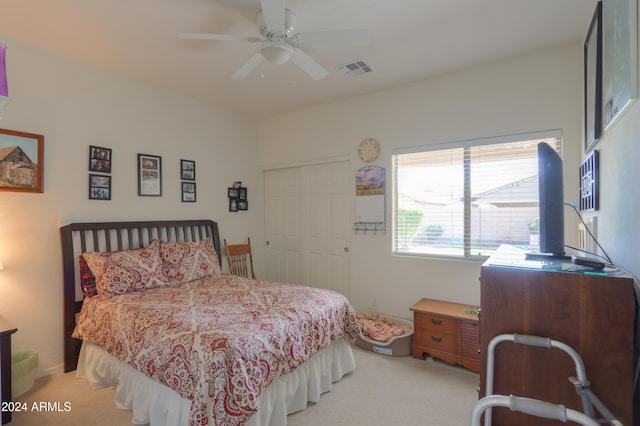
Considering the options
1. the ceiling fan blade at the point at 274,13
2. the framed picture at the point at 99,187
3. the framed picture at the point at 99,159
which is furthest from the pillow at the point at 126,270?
the ceiling fan blade at the point at 274,13

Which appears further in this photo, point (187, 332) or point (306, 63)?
point (306, 63)

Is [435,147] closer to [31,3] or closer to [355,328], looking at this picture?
[355,328]

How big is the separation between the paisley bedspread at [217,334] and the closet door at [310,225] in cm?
131

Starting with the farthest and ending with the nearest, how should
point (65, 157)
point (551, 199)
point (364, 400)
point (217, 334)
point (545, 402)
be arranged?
1. point (65, 157)
2. point (364, 400)
3. point (217, 334)
4. point (551, 199)
5. point (545, 402)

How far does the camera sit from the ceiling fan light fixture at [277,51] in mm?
2158

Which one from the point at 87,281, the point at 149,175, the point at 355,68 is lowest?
the point at 87,281

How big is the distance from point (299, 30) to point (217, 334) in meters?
2.25

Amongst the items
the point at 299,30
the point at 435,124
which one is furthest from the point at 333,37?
the point at 435,124

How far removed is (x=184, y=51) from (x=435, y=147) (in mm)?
2580

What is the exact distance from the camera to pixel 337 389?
2.50 meters

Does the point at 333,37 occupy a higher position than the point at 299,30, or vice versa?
the point at 299,30

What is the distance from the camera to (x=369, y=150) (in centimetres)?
377

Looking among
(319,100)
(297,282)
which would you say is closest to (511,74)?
(319,100)

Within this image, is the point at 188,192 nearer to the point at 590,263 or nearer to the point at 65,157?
the point at 65,157
